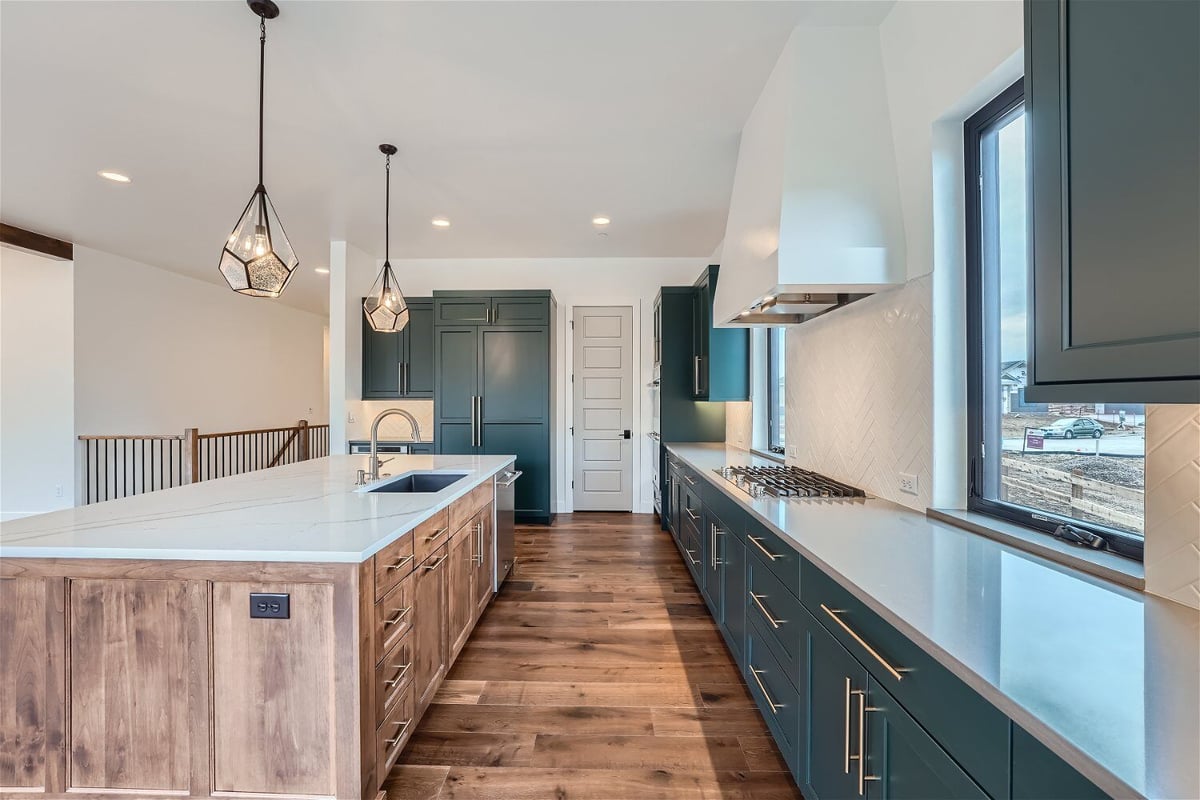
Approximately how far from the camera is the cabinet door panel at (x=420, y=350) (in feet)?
17.8

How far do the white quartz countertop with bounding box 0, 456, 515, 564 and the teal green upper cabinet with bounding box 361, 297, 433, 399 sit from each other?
308 cm

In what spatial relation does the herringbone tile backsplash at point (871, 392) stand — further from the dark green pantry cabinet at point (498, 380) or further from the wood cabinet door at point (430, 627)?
the dark green pantry cabinet at point (498, 380)

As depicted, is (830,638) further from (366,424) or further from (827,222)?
(366,424)

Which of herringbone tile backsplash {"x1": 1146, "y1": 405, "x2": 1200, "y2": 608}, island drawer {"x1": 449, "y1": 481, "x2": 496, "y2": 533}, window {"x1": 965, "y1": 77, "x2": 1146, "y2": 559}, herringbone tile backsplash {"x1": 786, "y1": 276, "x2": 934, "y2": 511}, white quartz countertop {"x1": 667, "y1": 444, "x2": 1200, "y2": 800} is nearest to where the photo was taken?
white quartz countertop {"x1": 667, "y1": 444, "x2": 1200, "y2": 800}

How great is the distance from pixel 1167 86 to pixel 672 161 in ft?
9.22

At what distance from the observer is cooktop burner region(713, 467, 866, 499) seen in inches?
85.8

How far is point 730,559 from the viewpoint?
239cm

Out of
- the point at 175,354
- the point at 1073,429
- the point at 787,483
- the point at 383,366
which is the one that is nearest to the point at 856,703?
the point at 1073,429

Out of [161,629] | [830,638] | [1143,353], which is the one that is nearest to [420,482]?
[161,629]

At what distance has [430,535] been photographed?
6.56 ft

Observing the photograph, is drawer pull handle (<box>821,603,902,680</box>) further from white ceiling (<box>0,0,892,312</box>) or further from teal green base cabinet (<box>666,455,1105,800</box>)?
white ceiling (<box>0,0,892,312</box>)

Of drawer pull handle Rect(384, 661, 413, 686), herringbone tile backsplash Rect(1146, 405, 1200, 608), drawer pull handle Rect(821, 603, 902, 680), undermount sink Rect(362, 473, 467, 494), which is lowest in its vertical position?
drawer pull handle Rect(384, 661, 413, 686)

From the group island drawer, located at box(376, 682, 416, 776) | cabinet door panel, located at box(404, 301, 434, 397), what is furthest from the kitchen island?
cabinet door panel, located at box(404, 301, 434, 397)

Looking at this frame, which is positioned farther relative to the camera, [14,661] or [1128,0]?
[14,661]
